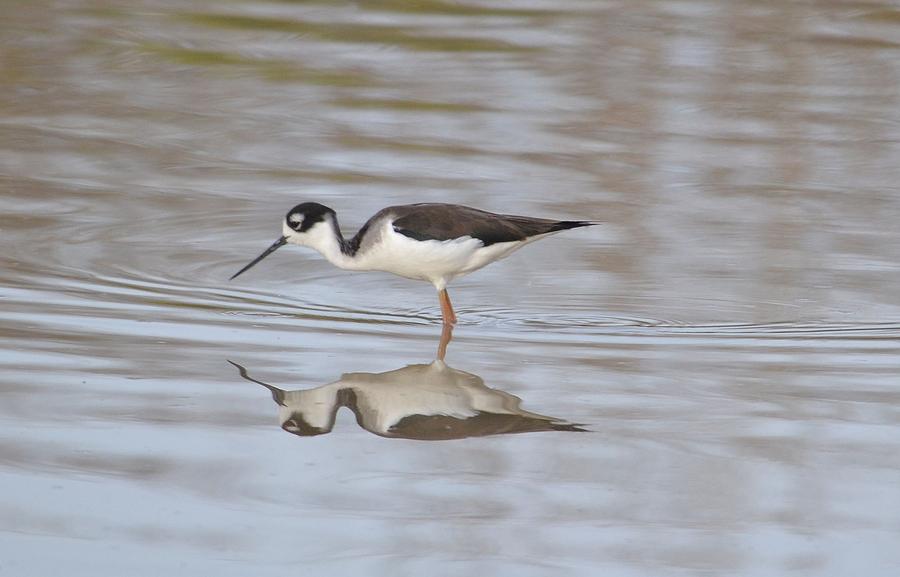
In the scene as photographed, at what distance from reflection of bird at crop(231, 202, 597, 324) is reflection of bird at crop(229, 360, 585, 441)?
4.22 feet

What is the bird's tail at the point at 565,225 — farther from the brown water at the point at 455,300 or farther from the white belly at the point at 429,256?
the brown water at the point at 455,300

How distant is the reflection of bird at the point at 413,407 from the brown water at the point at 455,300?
0.02 meters

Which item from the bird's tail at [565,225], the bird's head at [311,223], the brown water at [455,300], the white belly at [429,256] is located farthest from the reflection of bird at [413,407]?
the bird's head at [311,223]

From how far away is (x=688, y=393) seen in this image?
7.58m

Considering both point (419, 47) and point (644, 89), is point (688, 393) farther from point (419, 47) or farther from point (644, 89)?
point (419, 47)

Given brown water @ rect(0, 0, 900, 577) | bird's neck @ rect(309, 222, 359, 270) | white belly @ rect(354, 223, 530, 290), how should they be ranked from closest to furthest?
brown water @ rect(0, 0, 900, 577) → white belly @ rect(354, 223, 530, 290) → bird's neck @ rect(309, 222, 359, 270)

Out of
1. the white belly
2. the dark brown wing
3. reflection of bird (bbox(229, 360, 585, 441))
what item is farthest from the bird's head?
reflection of bird (bbox(229, 360, 585, 441))

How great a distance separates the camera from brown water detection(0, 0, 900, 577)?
5930mm

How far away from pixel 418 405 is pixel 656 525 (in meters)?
1.70

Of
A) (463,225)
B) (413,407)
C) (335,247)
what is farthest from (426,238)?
(413,407)

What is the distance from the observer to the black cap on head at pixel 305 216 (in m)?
9.43

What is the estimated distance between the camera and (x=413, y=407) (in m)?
7.30

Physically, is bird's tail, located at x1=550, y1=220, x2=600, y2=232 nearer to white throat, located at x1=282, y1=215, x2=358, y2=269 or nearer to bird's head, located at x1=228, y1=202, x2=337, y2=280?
white throat, located at x1=282, y1=215, x2=358, y2=269

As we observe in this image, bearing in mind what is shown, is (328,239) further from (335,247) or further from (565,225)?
(565,225)
